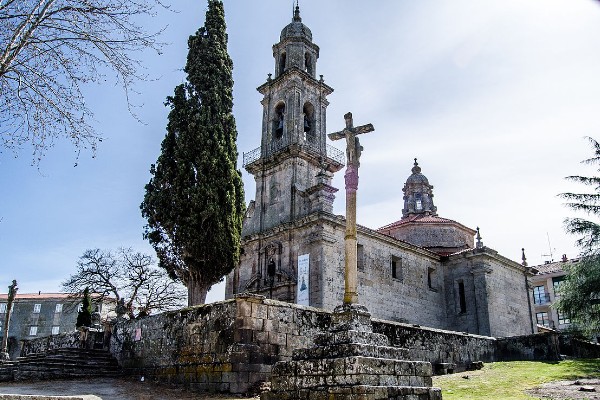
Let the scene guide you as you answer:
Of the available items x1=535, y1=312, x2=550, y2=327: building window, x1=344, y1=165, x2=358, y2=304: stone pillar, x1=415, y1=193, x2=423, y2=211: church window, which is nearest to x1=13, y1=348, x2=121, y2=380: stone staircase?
x1=344, y1=165, x2=358, y2=304: stone pillar

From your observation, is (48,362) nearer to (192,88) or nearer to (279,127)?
(192,88)

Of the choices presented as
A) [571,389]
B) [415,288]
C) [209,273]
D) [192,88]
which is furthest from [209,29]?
[571,389]

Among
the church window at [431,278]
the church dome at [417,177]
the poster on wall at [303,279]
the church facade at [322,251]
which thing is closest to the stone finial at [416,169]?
the church dome at [417,177]

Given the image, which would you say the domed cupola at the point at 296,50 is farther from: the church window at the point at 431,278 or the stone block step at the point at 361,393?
the stone block step at the point at 361,393

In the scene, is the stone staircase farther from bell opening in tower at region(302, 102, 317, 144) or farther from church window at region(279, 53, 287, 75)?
church window at region(279, 53, 287, 75)

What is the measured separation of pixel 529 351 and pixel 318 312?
396 inches

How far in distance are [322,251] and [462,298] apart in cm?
1098

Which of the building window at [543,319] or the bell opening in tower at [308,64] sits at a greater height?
the bell opening in tower at [308,64]

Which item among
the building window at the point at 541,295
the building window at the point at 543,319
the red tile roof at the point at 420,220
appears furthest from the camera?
the building window at the point at 543,319

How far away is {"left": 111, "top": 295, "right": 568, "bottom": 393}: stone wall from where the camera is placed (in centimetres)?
1110

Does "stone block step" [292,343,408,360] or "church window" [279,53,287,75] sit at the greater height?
"church window" [279,53,287,75]

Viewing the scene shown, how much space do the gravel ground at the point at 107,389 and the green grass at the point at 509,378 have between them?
5.07 meters

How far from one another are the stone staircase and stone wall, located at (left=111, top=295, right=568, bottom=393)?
2.67 feet

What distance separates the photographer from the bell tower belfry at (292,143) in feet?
81.3
